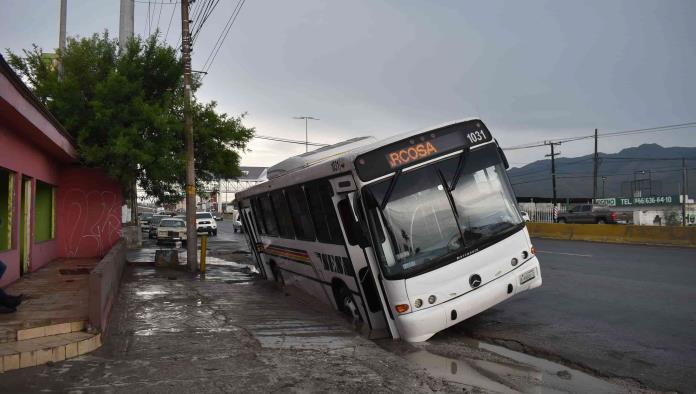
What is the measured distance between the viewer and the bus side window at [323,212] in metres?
8.77

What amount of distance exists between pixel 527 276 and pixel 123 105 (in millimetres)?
13518

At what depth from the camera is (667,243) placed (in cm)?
2472

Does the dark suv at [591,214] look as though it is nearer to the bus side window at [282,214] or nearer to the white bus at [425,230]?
the bus side window at [282,214]

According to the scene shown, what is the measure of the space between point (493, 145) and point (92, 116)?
13897 mm

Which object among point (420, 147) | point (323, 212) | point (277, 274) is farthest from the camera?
point (277, 274)

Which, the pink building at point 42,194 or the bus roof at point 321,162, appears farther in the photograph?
the pink building at point 42,194

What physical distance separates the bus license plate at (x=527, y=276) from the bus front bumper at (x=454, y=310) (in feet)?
0.13

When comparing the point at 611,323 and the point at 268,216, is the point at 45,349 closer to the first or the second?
the point at 268,216

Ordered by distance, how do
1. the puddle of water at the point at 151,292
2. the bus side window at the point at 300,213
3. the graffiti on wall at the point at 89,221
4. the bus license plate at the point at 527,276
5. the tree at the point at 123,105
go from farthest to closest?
the graffiti on wall at the point at 89,221 → the tree at the point at 123,105 → the puddle of water at the point at 151,292 → the bus side window at the point at 300,213 → the bus license plate at the point at 527,276

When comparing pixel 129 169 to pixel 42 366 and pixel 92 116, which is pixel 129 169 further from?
pixel 42 366

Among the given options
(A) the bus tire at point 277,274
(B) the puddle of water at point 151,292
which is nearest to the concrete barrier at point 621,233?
Result: (A) the bus tire at point 277,274

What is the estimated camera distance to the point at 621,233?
27.0 m

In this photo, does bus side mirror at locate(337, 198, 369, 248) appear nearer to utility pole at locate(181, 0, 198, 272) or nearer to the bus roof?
the bus roof

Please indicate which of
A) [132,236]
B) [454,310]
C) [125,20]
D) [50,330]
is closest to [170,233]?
[132,236]
